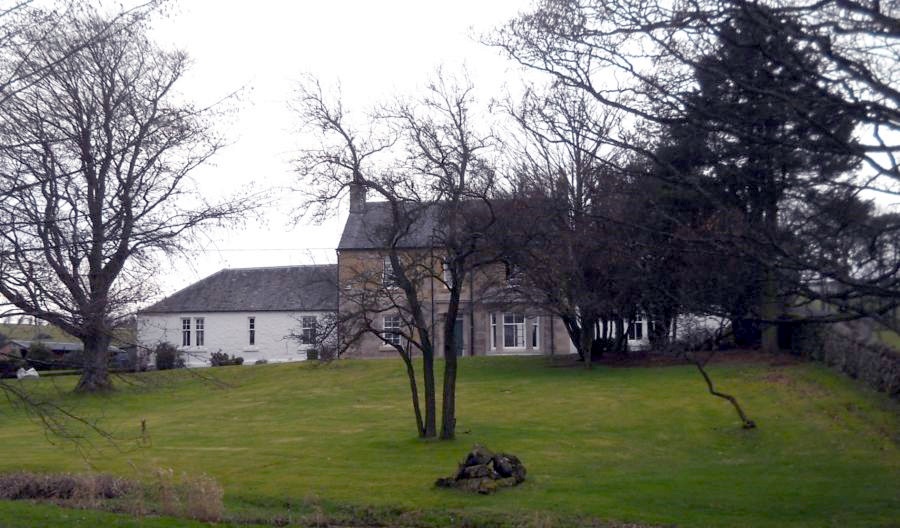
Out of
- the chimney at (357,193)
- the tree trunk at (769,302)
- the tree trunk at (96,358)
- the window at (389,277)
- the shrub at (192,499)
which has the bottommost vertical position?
the shrub at (192,499)

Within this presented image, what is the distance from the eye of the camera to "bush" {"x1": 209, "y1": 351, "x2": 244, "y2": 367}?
5912cm

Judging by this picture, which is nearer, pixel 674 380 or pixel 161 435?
pixel 161 435

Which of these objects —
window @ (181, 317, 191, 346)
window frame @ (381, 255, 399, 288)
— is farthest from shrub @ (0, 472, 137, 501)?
window @ (181, 317, 191, 346)

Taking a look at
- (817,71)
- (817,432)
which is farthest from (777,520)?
(817,432)

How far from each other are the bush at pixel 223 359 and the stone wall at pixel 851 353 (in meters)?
34.4

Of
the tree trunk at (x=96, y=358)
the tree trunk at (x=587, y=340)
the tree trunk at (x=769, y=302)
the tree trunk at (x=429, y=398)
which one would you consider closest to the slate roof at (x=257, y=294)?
the tree trunk at (x=587, y=340)

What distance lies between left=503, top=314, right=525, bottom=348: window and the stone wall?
18.8 metres

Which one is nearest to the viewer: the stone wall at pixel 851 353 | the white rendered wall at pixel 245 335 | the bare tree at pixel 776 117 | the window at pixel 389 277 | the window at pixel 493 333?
the bare tree at pixel 776 117

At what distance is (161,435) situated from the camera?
29656 mm

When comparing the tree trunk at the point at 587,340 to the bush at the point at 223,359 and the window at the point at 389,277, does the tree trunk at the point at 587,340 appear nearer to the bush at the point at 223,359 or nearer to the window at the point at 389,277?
the window at the point at 389,277

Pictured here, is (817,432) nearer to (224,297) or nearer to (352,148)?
(352,148)

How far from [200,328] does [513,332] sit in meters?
22.3

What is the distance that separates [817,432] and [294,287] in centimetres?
4422

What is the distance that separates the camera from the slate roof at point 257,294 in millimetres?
63344
